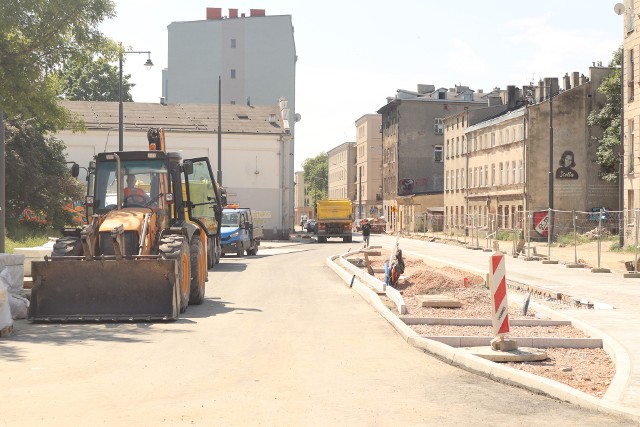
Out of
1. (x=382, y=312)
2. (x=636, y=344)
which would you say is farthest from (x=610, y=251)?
(x=636, y=344)

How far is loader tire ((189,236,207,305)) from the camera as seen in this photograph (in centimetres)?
1708

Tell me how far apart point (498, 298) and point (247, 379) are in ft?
11.6

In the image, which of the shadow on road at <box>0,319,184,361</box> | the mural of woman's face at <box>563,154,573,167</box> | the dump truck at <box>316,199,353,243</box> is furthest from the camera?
the mural of woman's face at <box>563,154,573,167</box>

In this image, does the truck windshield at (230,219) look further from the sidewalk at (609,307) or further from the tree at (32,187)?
the sidewalk at (609,307)

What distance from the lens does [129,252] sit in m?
15.7

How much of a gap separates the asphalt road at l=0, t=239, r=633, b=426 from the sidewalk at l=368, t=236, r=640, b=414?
896mm

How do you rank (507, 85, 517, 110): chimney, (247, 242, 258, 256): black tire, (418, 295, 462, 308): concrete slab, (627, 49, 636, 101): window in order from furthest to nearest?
(507, 85, 517, 110): chimney
(627, 49, 636, 101): window
(247, 242, 258, 256): black tire
(418, 295, 462, 308): concrete slab

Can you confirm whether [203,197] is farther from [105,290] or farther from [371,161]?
[371,161]

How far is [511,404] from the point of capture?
8320 mm

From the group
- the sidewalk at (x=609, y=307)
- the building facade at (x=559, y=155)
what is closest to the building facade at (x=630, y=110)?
the sidewalk at (x=609, y=307)

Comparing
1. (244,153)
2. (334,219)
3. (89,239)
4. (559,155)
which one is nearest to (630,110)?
(559,155)

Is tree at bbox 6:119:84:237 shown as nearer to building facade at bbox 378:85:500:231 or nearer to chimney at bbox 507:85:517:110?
chimney at bbox 507:85:517:110

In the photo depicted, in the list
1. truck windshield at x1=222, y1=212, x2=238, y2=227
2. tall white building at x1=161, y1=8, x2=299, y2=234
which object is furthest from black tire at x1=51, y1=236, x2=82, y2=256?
tall white building at x1=161, y1=8, x2=299, y2=234

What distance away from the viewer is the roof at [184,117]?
6769 cm
